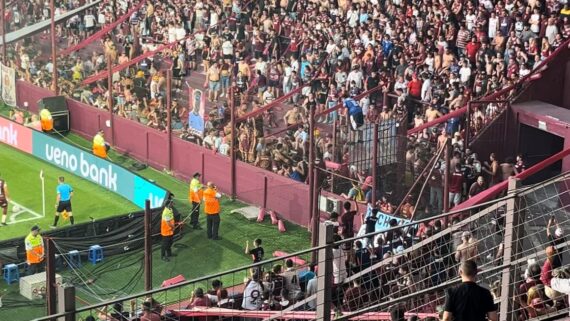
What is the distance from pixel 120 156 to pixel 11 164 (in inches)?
122

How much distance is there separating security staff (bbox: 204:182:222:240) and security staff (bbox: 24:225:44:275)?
388 cm

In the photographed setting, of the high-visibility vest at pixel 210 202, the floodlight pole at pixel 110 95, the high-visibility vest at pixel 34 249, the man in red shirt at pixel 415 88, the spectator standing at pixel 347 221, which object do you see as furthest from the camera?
the floodlight pole at pixel 110 95

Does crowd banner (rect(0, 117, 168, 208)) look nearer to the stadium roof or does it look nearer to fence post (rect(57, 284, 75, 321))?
the stadium roof

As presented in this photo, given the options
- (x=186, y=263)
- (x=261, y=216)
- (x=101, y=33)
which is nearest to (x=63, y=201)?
(x=186, y=263)

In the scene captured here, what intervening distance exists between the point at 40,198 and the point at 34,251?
6.65 metres

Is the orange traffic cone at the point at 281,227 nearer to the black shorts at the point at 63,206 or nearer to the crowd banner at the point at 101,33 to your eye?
the black shorts at the point at 63,206

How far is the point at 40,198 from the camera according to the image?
28.6 m

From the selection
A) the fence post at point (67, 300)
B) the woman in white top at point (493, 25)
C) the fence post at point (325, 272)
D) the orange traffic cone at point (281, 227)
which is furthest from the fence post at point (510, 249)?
the woman in white top at point (493, 25)

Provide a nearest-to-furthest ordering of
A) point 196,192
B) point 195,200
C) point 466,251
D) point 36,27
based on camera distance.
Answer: point 466,251
point 195,200
point 196,192
point 36,27

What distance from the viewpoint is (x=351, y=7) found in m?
33.6

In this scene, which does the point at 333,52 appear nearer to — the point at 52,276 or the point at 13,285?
the point at 13,285

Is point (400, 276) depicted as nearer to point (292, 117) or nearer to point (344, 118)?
point (344, 118)

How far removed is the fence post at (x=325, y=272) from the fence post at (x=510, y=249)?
189 centimetres

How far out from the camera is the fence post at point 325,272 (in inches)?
396
